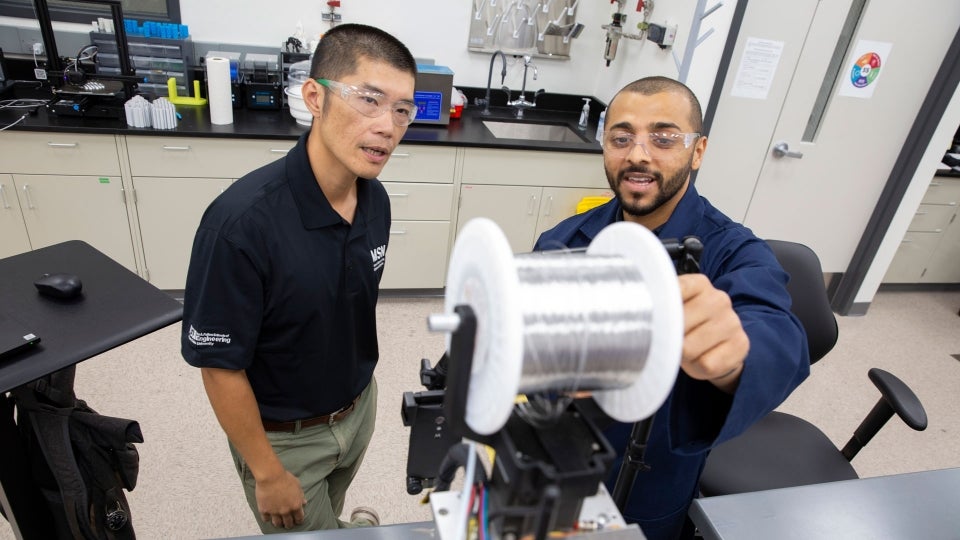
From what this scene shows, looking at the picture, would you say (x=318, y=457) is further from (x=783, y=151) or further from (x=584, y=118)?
(x=783, y=151)

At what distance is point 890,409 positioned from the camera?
5.87 feet

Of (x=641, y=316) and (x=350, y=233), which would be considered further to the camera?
Result: (x=350, y=233)

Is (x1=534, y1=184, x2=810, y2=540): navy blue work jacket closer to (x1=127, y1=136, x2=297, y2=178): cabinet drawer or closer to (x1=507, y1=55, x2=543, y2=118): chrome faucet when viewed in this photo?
(x1=127, y1=136, x2=297, y2=178): cabinet drawer

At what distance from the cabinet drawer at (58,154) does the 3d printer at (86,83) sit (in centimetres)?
16

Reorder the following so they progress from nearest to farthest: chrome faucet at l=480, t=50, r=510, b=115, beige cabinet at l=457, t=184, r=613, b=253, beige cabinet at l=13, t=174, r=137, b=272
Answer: beige cabinet at l=13, t=174, r=137, b=272 < beige cabinet at l=457, t=184, r=613, b=253 < chrome faucet at l=480, t=50, r=510, b=115

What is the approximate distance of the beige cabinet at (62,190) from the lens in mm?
2605

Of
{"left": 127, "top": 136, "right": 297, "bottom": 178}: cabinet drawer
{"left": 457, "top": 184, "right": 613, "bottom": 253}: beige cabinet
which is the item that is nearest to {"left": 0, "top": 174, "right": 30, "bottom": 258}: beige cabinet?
{"left": 127, "top": 136, "right": 297, "bottom": 178}: cabinet drawer

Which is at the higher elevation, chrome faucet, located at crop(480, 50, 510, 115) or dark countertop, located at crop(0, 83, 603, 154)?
chrome faucet, located at crop(480, 50, 510, 115)

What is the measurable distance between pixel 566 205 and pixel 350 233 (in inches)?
83.3

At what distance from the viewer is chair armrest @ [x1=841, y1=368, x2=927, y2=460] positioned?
1.69 metres

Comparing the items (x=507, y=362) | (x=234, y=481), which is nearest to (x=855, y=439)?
(x=507, y=362)

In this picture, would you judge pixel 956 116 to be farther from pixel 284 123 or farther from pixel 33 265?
pixel 33 265

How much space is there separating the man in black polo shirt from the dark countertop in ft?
5.19

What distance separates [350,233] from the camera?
4.36 feet
